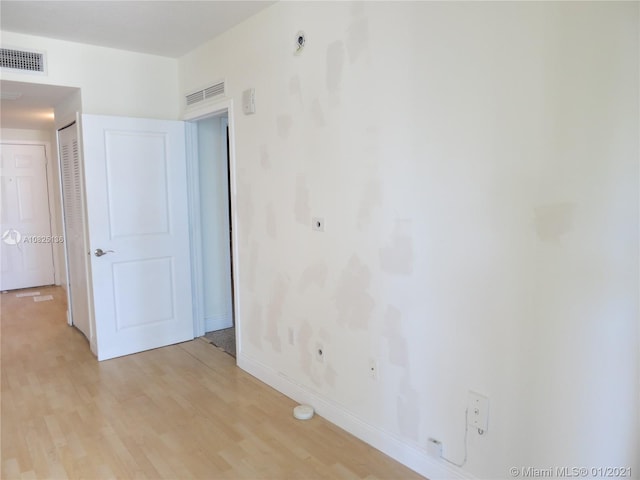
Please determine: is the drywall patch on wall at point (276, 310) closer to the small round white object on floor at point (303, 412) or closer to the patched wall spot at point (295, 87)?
the small round white object on floor at point (303, 412)

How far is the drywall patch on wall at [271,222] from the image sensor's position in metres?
2.99

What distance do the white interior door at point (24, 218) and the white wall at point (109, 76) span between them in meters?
3.47

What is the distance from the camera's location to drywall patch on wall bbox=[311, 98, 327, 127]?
99.2 inches

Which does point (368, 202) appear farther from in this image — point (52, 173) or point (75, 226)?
point (52, 173)

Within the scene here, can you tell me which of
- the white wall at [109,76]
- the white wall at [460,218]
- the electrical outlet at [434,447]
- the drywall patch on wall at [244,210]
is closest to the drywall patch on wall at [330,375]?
the white wall at [460,218]

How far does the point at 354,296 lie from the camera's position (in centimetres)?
244

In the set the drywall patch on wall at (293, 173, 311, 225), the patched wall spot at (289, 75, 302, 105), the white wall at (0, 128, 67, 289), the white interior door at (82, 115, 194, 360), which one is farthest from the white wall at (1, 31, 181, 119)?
the white wall at (0, 128, 67, 289)

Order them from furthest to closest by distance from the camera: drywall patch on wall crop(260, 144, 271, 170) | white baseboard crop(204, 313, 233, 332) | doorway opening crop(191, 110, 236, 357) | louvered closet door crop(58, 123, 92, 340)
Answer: white baseboard crop(204, 313, 233, 332) < doorway opening crop(191, 110, 236, 357) < louvered closet door crop(58, 123, 92, 340) < drywall patch on wall crop(260, 144, 271, 170)

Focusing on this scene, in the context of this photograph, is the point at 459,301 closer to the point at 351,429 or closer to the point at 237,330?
the point at 351,429

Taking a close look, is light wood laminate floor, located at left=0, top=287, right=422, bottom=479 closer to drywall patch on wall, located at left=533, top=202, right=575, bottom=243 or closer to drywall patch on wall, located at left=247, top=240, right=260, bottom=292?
drywall patch on wall, located at left=247, top=240, right=260, bottom=292

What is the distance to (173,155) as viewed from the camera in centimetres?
388

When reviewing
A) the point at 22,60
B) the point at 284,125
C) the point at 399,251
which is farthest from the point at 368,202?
the point at 22,60

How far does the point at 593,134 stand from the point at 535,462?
4.14ft

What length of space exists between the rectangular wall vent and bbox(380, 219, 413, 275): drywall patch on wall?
1996 mm
